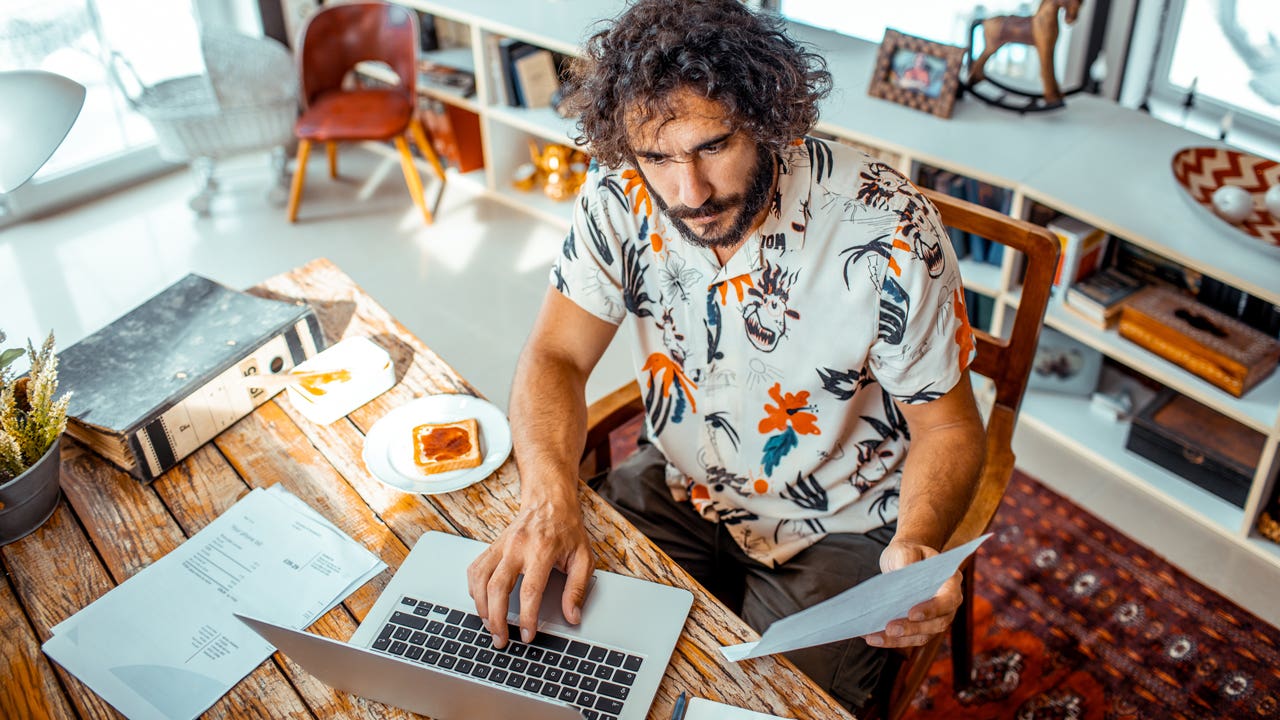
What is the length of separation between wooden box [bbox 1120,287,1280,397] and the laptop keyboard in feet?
5.35

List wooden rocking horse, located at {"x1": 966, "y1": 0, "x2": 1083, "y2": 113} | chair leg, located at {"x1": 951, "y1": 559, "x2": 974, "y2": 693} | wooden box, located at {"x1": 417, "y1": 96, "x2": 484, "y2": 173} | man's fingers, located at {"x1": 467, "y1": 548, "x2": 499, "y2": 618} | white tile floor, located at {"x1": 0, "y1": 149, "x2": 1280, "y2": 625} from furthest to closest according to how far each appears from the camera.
Result: wooden box, located at {"x1": 417, "y1": 96, "x2": 484, "y2": 173} → white tile floor, located at {"x1": 0, "y1": 149, "x2": 1280, "y2": 625} → wooden rocking horse, located at {"x1": 966, "y1": 0, "x2": 1083, "y2": 113} → chair leg, located at {"x1": 951, "y1": 559, "x2": 974, "y2": 693} → man's fingers, located at {"x1": 467, "y1": 548, "x2": 499, "y2": 618}

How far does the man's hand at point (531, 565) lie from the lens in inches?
47.0

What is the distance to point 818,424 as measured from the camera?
4.94 feet

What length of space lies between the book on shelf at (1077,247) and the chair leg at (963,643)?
92cm

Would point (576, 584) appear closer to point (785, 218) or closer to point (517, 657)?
point (517, 657)

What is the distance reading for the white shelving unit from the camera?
2.12 m

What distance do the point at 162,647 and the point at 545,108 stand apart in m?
2.70

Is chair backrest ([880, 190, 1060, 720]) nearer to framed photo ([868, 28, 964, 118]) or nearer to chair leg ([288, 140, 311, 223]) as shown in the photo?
framed photo ([868, 28, 964, 118])

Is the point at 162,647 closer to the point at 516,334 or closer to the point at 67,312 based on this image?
the point at 516,334

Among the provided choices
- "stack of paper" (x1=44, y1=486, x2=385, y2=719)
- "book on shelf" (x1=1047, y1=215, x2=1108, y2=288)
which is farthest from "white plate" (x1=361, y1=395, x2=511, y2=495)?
"book on shelf" (x1=1047, y1=215, x2=1108, y2=288)

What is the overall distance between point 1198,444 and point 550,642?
1758 mm

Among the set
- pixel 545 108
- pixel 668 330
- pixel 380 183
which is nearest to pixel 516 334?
pixel 545 108

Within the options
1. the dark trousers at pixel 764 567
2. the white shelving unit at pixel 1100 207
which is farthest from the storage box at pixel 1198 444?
the dark trousers at pixel 764 567

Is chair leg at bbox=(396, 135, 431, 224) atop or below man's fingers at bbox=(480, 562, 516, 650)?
below
